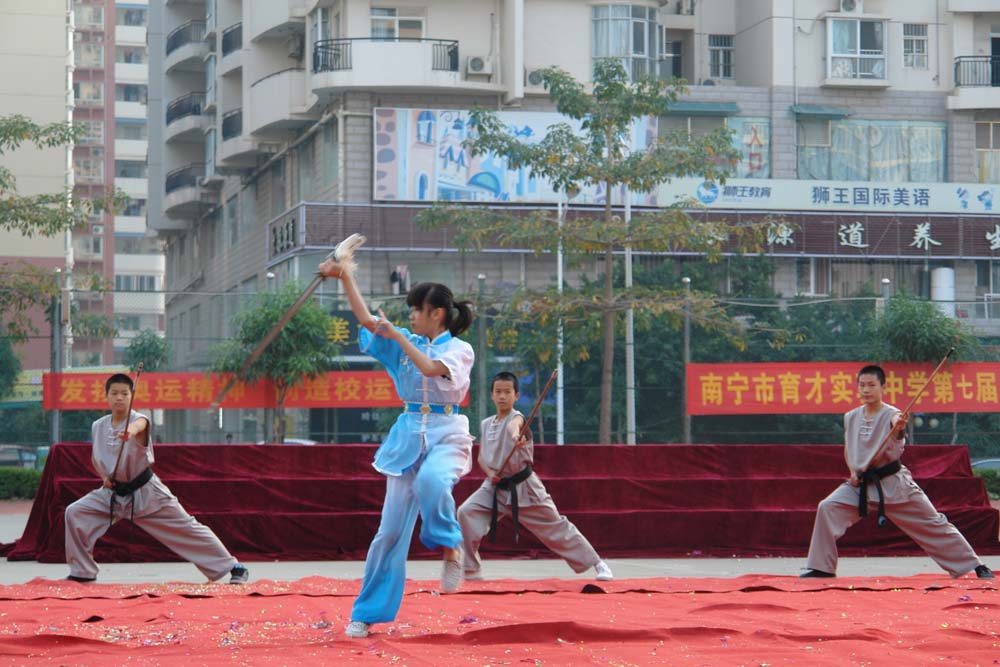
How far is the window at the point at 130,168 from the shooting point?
68438mm

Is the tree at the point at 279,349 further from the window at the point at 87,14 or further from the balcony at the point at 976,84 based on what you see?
the window at the point at 87,14

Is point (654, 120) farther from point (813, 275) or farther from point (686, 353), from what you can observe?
point (686, 353)

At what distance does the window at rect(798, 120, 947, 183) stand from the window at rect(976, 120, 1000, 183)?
2.72 ft

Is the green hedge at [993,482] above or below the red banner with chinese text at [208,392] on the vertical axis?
below

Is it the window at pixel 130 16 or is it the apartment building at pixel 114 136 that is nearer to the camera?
the apartment building at pixel 114 136

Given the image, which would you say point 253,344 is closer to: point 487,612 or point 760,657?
point 487,612

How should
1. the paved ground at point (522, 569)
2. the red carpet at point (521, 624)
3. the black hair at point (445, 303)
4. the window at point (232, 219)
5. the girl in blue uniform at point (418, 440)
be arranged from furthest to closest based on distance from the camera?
the window at point (232, 219)
the paved ground at point (522, 569)
the black hair at point (445, 303)
the girl in blue uniform at point (418, 440)
the red carpet at point (521, 624)

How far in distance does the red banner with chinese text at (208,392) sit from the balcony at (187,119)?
71.9 ft

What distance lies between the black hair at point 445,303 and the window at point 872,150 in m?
26.0

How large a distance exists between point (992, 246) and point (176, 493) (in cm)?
2396

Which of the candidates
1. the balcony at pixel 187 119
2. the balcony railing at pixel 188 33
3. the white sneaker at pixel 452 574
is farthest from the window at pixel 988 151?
the white sneaker at pixel 452 574

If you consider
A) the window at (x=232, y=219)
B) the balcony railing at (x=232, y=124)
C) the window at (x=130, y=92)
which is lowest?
the window at (x=232, y=219)

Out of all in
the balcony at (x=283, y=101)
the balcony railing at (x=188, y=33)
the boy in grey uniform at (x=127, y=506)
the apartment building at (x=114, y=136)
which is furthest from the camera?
the apartment building at (x=114, y=136)

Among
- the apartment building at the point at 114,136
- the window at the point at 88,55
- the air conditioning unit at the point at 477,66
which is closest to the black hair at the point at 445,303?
Answer: the air conditioning unit at the point at 477,66
